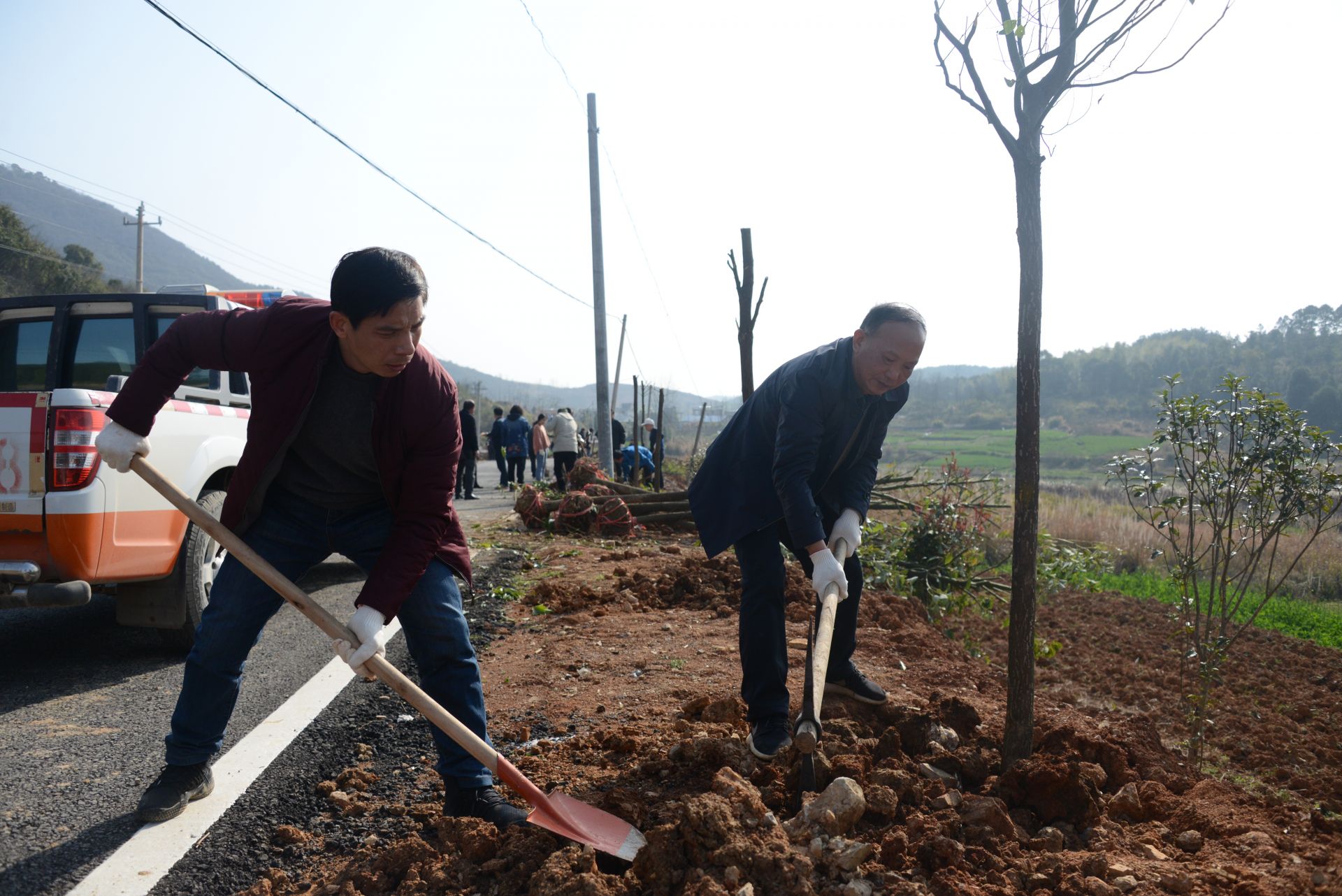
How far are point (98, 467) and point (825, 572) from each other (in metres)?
3.20

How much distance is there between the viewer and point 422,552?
266 cm

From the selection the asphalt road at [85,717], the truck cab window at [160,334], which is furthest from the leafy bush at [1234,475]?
the truck cab window at [160,334]

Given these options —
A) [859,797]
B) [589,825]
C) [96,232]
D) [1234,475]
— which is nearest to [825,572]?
[859,797]

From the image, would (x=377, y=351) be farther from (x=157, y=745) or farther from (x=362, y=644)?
(x=157, y=745)

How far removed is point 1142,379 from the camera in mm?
54875

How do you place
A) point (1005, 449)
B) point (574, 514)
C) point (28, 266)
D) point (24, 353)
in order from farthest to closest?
1. point (28, 266)
2. point (1005, 449)
3. point (574, 514)
4. point (24, 353)

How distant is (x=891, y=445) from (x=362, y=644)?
160 ft

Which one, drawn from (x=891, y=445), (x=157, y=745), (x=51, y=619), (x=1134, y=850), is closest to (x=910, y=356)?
(x=1134, y=850)

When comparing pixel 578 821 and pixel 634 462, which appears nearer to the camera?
pixel 578 821

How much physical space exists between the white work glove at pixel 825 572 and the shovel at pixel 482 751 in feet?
3.44

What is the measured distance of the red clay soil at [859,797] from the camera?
223 centimetres

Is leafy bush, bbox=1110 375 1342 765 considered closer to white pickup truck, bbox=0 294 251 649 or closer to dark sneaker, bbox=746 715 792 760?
dark sneaker, bbox=746 715 792 760

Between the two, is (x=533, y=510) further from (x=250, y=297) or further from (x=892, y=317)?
(x=892, y=317)

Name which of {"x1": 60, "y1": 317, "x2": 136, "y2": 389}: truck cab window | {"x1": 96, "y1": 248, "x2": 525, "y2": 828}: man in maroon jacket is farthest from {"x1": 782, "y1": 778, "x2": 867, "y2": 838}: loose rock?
{"x1": 60, "y1": 317, "x2": 136, "y2": 389}: truck cab window
